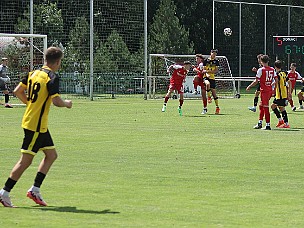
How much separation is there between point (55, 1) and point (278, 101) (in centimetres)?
2919

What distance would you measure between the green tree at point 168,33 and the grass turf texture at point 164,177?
3797 cm

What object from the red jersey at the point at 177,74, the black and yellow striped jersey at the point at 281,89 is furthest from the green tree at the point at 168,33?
the black and yellow striped jersey at the point at 281,89

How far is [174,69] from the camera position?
32188 millimetres

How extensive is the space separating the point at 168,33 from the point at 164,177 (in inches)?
1955

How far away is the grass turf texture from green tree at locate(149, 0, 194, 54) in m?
38.0

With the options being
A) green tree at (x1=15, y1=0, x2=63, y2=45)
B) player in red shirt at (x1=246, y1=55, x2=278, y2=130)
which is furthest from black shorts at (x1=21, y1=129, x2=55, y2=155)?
green tree at (x1=15, y1=0, x2=63, y2=45)

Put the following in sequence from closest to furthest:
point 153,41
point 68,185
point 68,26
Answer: point 68,185 < point 68,26 < point 153,41

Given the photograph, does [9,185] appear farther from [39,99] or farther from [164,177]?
[164,177]

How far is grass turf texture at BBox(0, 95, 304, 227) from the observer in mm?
9734

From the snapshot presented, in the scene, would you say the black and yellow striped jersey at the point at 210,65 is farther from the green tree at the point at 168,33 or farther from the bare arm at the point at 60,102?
the green tree at the point at 168,33

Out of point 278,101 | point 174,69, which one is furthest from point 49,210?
point 174,69

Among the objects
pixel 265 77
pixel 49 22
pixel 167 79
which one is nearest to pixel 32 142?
pixel 265 77

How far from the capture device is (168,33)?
62375 millimetres

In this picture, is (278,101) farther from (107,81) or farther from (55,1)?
(55,1)
